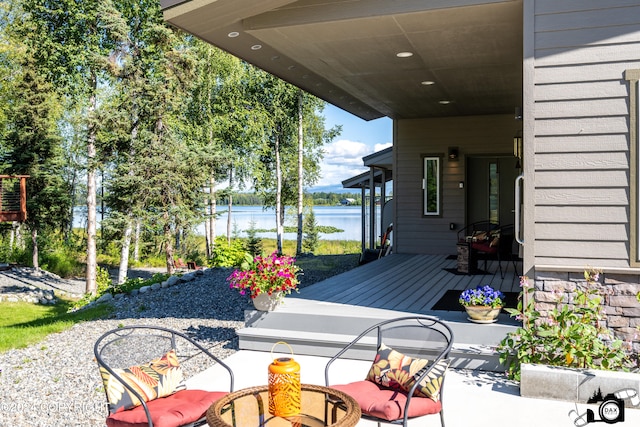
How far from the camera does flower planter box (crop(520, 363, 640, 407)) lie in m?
3.86

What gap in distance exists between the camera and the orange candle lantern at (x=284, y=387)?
2.55m

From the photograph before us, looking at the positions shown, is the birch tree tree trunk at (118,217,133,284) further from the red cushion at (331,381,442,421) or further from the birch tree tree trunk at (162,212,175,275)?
the red cushion at (331,381,442,421)

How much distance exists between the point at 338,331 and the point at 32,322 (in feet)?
23.0

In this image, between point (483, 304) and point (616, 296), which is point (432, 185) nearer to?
point (483, 304)

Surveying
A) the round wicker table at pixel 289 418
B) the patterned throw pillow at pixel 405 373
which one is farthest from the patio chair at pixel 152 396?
the patterned throw pillow at pixel 405 373

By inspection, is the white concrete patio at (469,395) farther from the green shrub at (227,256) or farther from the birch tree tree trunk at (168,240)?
the birch tree tree trunk at (168,240)

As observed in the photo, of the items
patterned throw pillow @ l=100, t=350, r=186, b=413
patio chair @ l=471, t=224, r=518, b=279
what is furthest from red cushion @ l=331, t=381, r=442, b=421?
patio chair @ l=471, t=224, r=518, b=279

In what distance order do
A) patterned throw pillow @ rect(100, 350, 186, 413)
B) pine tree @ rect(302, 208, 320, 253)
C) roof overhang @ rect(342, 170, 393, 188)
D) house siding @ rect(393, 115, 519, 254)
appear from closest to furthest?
patterned throw pillow @ rect(100, 350, 186, 413) < house siding @ rect(393, 115, 519, 254) < roof overhang @ rect(342, 170, 393, 188) < pine tree @ rect(302, 208, 320, 253)

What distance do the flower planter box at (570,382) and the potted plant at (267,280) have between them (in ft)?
7.73

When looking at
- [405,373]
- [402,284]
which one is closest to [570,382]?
[405,373]

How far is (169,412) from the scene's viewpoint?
292cm

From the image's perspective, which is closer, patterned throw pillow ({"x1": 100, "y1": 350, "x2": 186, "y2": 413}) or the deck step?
patterned throw pillow ({"x1": 100, "y1": 350, "x2": 186, "y2": 413})

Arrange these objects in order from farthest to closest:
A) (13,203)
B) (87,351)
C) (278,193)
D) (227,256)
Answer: (278,193)
(13,203)
(227,256)
(87,351)

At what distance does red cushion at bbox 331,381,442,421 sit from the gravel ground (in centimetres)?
→ 193
